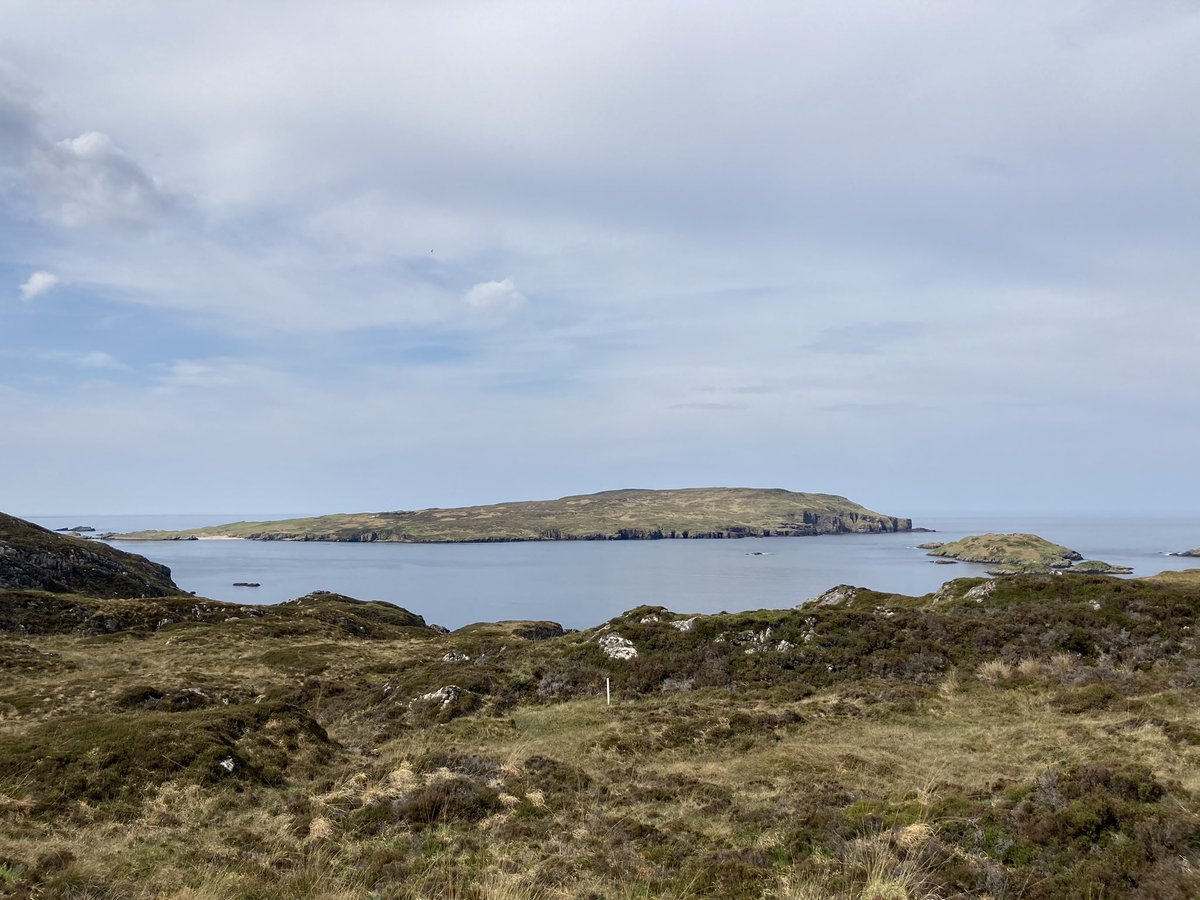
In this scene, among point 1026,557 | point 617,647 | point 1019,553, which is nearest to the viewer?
point 617,647

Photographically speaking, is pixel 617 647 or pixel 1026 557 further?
pixel 1026 557

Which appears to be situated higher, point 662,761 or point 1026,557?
point 662,761

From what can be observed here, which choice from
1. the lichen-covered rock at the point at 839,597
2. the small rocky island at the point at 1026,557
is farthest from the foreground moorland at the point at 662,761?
the small rocky island at the point at 1026,557

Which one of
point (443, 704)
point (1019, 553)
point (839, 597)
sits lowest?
point (1019, 553)

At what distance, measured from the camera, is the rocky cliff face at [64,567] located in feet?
272

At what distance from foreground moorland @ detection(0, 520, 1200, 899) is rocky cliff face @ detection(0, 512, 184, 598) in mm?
52309

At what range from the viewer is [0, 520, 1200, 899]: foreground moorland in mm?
11359

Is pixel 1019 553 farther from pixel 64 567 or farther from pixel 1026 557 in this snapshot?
pixel 64 567

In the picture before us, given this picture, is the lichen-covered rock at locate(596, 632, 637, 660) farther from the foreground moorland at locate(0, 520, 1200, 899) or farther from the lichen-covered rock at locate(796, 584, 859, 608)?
the lichen-covered rock at locate(796, 584, 859, 608)

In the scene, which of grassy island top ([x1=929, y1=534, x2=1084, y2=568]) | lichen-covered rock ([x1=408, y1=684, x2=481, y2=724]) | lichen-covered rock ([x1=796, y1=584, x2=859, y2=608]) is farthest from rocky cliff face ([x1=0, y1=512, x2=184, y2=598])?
grassy island top ([x1=929, y1=534, x2=1084, y2=568])

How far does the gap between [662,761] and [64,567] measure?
104809mm

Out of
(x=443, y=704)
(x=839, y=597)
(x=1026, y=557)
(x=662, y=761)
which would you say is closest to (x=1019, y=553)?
(x=1026, y=557)

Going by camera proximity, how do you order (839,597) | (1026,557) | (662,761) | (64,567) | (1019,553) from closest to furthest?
1. (662,761)
2. (839,597)
3. (64,567)
4. (1026,557)
5. (1019,553)

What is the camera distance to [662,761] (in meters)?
22.2
